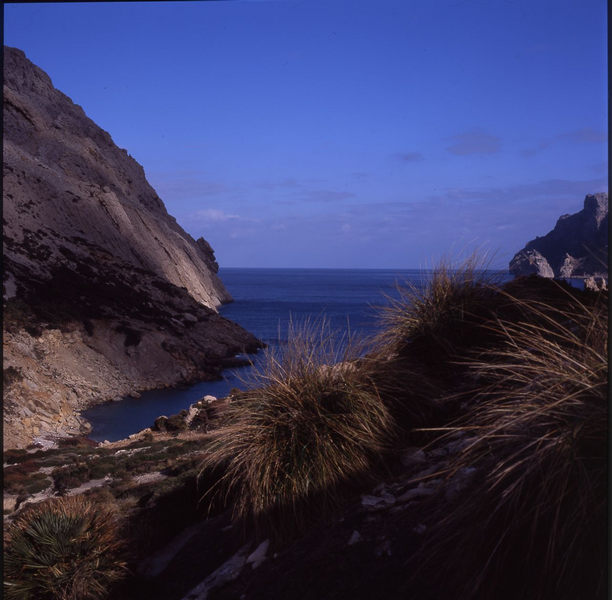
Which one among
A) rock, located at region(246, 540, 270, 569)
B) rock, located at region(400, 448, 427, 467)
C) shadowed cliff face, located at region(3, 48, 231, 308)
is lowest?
rock, located at region(246, 540, 270, 569)

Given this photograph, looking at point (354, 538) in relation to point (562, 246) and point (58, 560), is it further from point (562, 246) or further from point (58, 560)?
point (562, 246)

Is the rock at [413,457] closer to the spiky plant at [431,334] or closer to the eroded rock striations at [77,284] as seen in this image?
the spiky plant at [431,334]

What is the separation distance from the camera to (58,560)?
202 inches

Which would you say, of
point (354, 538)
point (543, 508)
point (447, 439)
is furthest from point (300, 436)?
point (543, 508)

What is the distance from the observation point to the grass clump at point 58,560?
16.5 feet

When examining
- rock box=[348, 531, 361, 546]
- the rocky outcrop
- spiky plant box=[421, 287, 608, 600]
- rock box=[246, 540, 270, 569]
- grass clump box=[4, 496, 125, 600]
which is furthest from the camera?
the rocky outcrop

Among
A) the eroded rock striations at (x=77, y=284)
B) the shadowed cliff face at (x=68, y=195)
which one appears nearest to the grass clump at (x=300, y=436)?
the eroded rock striations at (x=77, y=284)

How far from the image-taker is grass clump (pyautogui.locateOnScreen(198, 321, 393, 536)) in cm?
441

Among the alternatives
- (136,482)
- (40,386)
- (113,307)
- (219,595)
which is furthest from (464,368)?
(113,307)

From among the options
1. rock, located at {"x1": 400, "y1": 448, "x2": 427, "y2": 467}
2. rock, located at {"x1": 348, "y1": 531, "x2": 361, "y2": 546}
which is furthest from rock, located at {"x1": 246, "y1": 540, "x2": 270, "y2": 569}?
rock, located at {"x1": 400, "y1": 448, "x2": 427, "y2": 467}

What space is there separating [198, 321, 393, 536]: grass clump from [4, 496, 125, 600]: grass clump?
1382mm

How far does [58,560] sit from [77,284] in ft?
114

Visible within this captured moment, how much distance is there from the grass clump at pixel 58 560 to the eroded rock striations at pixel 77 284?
18.7 metres

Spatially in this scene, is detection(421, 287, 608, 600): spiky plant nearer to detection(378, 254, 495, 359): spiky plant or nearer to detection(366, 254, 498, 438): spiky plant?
detection(366, 254, 498, 438): spiky plant
